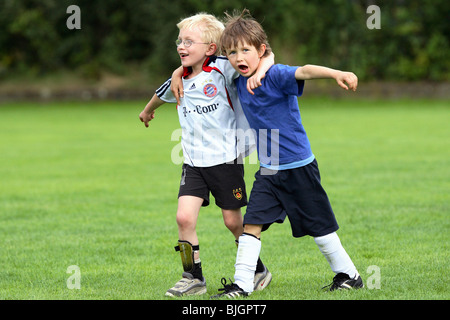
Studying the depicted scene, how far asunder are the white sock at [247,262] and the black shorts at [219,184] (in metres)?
0.36

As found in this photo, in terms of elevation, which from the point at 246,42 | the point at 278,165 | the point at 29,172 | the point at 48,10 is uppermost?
the point at 48,10

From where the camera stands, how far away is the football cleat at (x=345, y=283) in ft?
14.4

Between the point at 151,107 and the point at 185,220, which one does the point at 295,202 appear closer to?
the point at 185,220

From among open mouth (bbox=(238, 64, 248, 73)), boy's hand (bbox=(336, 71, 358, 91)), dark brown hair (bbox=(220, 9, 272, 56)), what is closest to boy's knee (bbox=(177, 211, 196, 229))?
open mouth (bbox=(238, 64, 248, 73))

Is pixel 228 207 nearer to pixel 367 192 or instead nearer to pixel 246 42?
pixel 246 42

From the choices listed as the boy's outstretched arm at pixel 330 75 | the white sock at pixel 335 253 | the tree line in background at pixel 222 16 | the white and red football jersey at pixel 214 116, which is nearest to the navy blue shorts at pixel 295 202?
the white sock at pixel 335 253

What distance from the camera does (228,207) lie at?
459 centimetres

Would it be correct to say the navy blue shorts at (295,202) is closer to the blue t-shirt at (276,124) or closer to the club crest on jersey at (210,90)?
the blue t-shirt at (276,124)

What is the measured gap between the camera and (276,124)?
4.27 meters

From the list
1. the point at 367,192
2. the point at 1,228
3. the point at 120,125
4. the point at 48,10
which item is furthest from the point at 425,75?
the point at 1,228

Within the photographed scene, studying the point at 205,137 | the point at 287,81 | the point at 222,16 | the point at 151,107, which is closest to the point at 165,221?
the point at 151,107

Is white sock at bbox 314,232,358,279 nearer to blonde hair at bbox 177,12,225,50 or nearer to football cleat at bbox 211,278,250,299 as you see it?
football cleat at bbox 211,278,250,299

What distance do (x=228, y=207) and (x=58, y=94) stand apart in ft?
101

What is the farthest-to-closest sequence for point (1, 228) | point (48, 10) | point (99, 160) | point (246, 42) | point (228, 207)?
point (48, 10), point (99, 160), point (1, 228), point (228, 207), point (246, 42)
